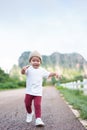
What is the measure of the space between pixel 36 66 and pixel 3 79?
61467 mm

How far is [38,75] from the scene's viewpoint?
637 centimetres

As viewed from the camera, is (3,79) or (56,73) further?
(3,79)

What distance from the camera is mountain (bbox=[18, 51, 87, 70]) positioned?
171 metres

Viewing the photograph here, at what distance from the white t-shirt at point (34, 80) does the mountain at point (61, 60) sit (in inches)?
6254


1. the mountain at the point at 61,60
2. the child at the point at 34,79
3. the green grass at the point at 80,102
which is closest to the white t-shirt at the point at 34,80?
the child at the point at 34,79

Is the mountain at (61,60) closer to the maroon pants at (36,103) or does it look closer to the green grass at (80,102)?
the green grass at (80,102)

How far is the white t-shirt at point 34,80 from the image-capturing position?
20.6 ft

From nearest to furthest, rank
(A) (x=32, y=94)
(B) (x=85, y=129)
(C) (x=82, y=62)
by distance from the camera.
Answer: (B) (x=85, y=129), (A) (x=32, y=94), (C) (x=82, y=62)

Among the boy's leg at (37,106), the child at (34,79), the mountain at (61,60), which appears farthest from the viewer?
the mountain at (61,60)

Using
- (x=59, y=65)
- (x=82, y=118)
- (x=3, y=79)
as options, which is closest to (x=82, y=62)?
(x=59, y=65)

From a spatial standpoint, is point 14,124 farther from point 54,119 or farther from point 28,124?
point 54,119

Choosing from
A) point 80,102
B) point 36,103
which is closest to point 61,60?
point 80,102

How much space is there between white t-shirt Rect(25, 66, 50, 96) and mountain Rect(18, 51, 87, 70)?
15884cm

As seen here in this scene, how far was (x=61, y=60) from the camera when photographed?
599 ft
